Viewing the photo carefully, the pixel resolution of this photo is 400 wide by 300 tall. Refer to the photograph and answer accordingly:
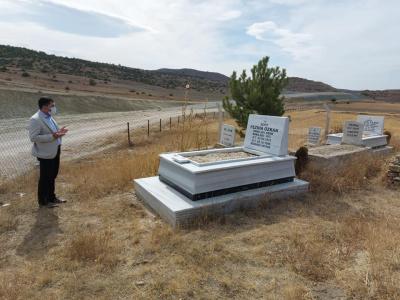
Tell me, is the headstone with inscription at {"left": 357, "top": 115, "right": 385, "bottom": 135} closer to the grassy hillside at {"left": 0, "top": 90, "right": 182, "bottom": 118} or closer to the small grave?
the small grave

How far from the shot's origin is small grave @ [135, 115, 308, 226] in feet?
16.7

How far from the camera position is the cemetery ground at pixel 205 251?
3254mm

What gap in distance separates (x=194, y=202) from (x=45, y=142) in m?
2.48

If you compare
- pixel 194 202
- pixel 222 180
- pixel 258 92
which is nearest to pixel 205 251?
pixel 194 202

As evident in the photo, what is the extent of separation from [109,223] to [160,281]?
6.19 feet

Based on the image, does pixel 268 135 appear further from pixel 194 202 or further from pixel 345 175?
pixel 194 202

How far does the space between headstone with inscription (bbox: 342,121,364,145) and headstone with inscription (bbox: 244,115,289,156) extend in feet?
12.3

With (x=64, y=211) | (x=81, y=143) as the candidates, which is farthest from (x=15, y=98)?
(x=64, y=211)

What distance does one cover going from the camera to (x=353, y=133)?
935 cm

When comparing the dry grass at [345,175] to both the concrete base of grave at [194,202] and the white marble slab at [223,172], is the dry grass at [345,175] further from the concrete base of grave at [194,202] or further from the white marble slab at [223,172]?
the white marble slab at [223,172]

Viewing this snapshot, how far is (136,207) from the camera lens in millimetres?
5652

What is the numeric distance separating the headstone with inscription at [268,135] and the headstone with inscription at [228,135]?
118 cm

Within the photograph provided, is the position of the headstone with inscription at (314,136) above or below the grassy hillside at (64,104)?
above

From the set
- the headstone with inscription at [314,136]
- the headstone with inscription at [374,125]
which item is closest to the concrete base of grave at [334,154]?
the headstone with inscription at [374,125]
